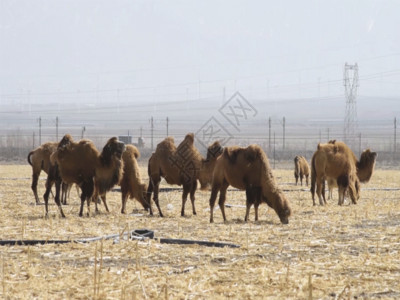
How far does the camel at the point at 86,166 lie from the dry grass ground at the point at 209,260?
28.6 inches

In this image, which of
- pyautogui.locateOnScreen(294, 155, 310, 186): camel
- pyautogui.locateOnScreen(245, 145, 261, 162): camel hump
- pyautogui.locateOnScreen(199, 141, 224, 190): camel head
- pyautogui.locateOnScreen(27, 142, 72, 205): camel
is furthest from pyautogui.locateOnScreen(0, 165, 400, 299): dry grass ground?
pyautogui.locateOnScreen(294, 155, 310, 186): camel

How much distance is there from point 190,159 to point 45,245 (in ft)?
22.7

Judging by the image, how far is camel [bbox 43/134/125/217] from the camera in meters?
16.2

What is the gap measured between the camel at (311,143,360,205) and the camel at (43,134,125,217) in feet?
20.4

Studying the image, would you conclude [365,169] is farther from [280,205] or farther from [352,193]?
[280,205]

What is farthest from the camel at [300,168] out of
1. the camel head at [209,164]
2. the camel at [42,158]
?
the camel head at [209,164]

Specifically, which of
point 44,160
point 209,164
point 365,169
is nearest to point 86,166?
point 209,164

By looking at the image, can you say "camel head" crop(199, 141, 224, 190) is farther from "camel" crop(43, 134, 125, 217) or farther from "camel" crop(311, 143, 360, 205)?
"camel" crop(311, 143, 360, 205)

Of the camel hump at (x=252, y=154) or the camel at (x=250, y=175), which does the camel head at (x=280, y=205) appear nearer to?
the camel at (x=250, y=175)

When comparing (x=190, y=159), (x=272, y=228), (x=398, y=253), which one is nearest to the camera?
(x=398, y=253)

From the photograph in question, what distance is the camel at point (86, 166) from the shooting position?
16.2 metres

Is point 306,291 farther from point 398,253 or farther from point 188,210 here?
point 188,210

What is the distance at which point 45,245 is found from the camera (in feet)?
35.3

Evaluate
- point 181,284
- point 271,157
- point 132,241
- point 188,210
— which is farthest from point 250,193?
point 271,157
